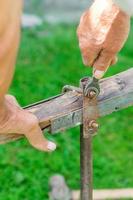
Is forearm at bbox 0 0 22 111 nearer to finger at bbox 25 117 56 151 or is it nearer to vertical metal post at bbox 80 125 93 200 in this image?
finger at bbox 25 117 56 151

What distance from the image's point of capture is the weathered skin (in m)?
1.52

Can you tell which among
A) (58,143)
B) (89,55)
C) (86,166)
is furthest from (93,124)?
(58,143)

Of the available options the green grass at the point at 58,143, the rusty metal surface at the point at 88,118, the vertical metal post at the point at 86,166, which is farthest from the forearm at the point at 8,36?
the green grass at the point at 58,143

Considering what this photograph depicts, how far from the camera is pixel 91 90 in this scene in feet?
7.38

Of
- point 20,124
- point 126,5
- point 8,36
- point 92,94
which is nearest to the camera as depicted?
point 8,36

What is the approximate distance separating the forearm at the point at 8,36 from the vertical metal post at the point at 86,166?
0.76 meters

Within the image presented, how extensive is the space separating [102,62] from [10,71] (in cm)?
46

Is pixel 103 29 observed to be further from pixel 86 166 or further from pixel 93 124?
pixel 86 166

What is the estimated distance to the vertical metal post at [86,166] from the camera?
2429mm

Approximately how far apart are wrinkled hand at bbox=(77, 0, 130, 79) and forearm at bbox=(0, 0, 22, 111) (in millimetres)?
405

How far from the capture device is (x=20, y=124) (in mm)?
2035

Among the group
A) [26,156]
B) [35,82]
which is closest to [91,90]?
[26,156]

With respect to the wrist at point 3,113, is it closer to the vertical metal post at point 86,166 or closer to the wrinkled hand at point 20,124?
the wrinkled hand at point 20,124

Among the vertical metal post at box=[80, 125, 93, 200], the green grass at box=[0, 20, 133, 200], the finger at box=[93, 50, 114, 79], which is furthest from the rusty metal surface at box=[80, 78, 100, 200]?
the green grass at box=[0, 20, 133, 200]
